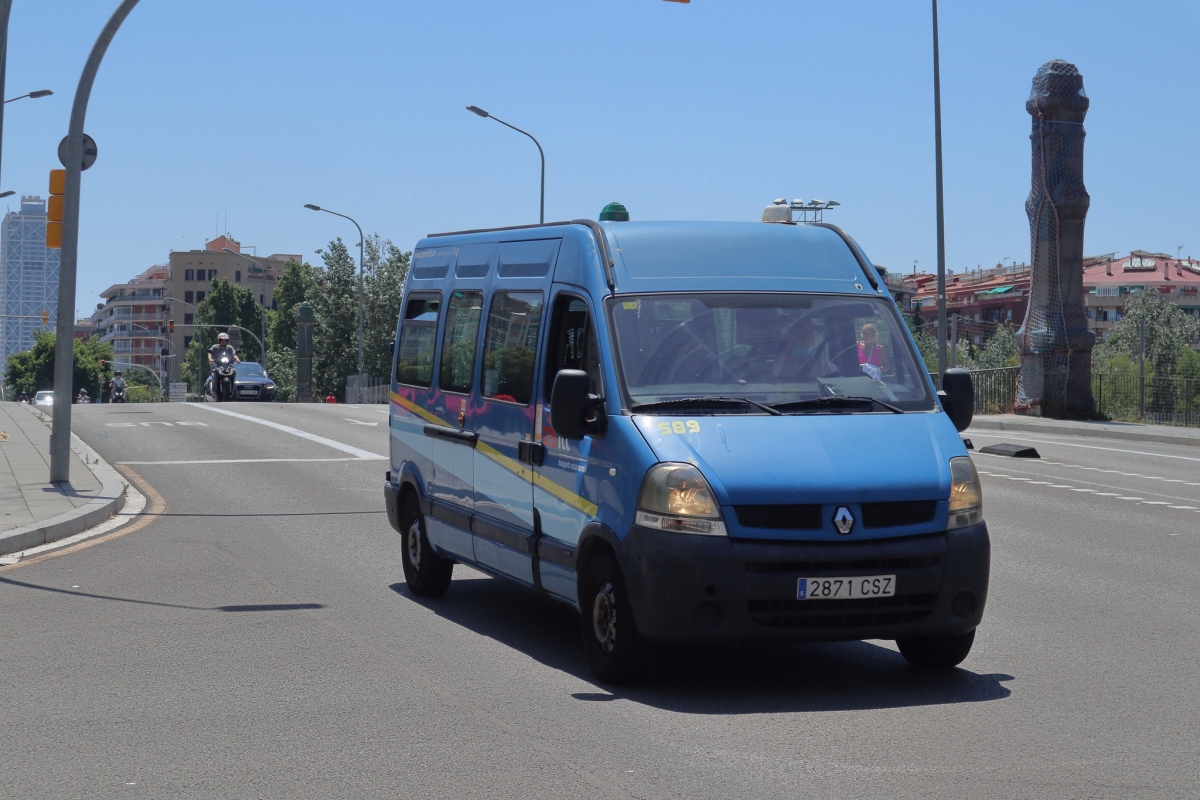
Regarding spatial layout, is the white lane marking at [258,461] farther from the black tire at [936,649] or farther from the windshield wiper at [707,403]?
the black tire at [936,649]

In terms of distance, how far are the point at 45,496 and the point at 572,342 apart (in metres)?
8.67

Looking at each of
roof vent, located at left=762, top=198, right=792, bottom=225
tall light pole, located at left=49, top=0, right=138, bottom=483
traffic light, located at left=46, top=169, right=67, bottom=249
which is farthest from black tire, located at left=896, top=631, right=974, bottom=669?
traffic light, located at left=46, top=169, right=67, bottom=249

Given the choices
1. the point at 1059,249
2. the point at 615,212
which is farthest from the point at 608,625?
the point at 1059,249

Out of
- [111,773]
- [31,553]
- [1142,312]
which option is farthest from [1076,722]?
[1142,312]

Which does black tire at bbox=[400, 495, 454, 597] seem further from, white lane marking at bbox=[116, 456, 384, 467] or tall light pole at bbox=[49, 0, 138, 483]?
white lane marking at bbox=[116, 456, 384, 467]

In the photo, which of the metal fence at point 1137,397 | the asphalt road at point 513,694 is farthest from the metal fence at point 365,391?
the asphalt road at point 513,694

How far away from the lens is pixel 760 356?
7188mm

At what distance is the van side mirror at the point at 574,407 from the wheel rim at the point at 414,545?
2.80m

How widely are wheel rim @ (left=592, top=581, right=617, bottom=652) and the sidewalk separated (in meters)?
6.35

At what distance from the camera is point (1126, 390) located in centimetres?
3453

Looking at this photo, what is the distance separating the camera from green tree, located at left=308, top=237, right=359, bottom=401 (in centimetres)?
9875

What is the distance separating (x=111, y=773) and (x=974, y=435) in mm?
25455

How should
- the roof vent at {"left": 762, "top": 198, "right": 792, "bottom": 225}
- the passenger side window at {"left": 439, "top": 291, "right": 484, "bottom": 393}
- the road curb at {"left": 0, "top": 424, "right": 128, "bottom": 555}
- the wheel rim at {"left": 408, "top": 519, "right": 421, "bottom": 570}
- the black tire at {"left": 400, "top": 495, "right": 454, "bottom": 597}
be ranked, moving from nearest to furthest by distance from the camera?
1. the roof vent at {"left": 762, "top": 198, "right": 792, "bottom": 225}
2. the passenger side window at {"left": 439, "top": 291, "right": 484, "bottom": 393}
3. the black tire at {"left": 400, "top": 495, "right": 454, "bottom": 597}
4. the wheel rim at {"left": 408, "top": 519, "right": 421, "bottom": 570}
5. the road curb at {"left": 0, "top": 424, "right": 128, "bottom": 555}

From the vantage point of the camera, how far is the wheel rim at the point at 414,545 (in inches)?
376
